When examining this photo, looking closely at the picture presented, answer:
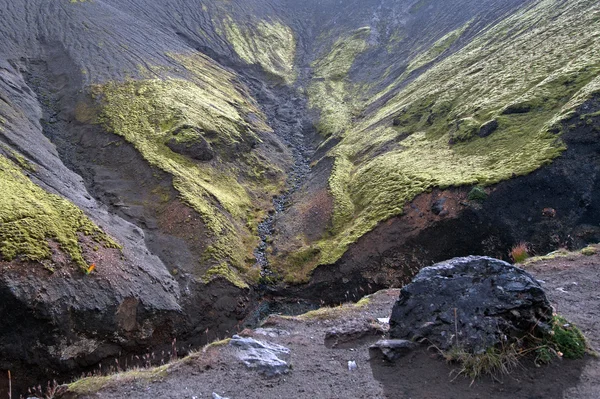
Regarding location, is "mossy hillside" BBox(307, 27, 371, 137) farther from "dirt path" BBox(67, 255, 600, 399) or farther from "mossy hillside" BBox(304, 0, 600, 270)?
"dirt path" BBox(67, 255, 600, 399)

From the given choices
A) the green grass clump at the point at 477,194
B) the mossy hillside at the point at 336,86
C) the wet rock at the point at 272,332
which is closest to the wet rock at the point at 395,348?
the wet rock at the point at 272,332

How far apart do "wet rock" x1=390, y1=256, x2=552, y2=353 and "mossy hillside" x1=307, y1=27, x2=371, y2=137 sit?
43.3 meters

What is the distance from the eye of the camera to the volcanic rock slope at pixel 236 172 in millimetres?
22938

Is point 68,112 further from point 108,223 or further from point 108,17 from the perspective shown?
point 108,17

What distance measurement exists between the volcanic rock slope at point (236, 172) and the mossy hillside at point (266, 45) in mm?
13880

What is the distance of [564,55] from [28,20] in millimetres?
65317

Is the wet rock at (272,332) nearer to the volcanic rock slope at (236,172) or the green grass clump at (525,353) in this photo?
the green grass clump at (525,353)

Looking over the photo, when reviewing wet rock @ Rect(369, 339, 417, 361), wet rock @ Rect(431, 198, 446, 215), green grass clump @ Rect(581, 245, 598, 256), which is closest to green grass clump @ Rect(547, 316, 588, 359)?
wet rock @ Rect(369, 339, 417, 361)

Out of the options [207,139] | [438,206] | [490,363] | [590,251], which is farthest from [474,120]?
[490,363]

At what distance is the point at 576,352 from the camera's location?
10016 millimetres

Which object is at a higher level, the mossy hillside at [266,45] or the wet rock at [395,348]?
the mossy hillside at [266,45]

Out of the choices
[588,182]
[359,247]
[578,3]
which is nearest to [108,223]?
[359,247]

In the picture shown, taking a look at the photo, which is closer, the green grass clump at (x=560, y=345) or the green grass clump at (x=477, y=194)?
the green grass clump at (x=560, y=345)

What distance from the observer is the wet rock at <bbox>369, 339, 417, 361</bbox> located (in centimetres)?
1170
